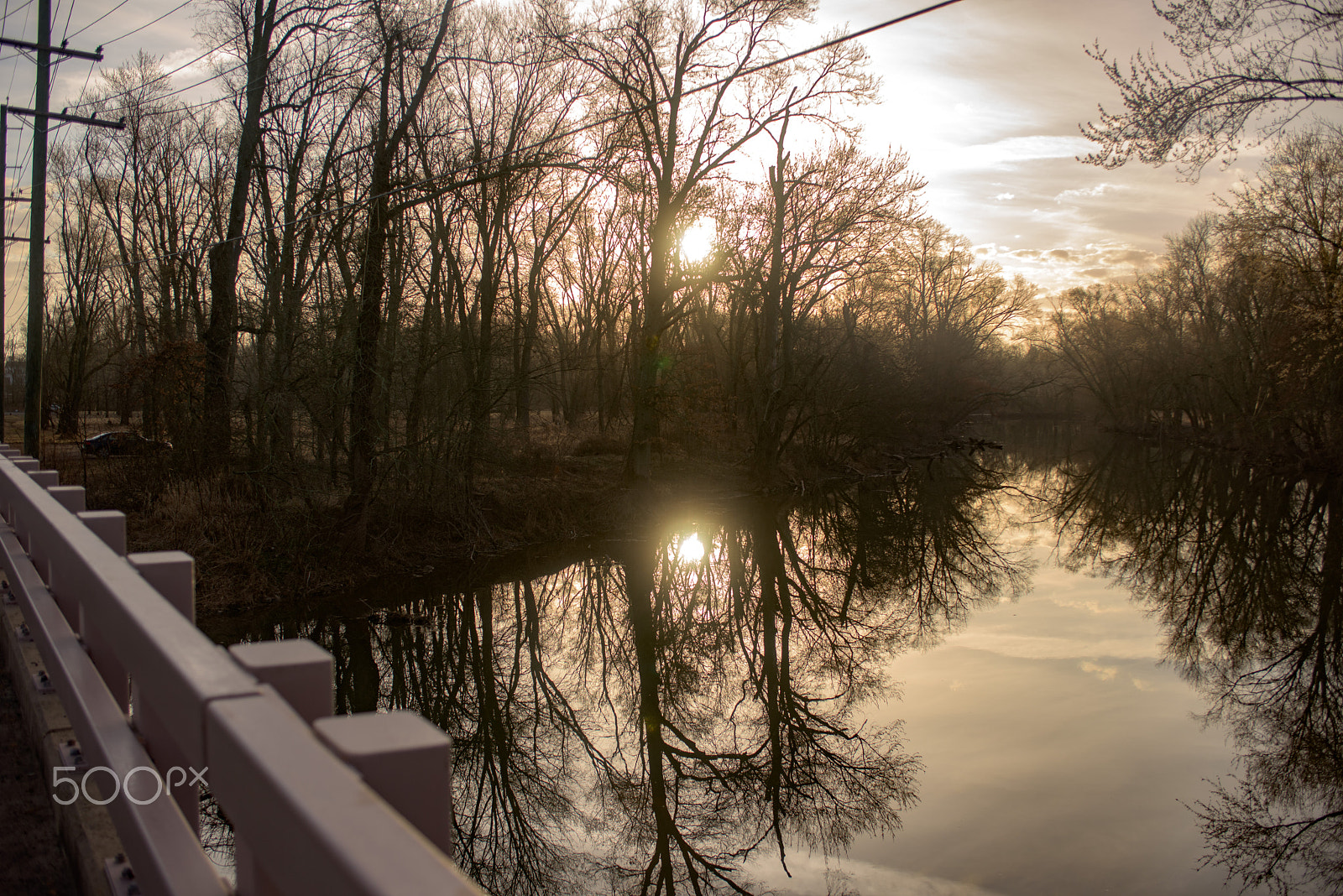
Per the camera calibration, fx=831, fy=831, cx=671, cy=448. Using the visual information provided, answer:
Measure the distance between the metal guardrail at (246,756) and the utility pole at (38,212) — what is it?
17.0 meters

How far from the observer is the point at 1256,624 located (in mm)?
12297

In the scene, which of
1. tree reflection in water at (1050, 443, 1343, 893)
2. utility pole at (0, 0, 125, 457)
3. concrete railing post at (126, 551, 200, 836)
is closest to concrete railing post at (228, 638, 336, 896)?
concrete railing post at (126, 551, 200, 836)

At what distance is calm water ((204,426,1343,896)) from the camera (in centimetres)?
639

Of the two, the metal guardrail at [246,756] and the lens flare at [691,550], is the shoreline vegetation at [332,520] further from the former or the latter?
the metal guardrail at [246,756]

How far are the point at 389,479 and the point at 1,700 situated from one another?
461 inches

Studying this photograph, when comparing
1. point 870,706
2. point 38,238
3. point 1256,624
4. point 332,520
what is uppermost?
point 38,238

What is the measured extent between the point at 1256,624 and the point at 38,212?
22.7 metres

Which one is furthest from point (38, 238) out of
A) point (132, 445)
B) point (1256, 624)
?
point (1256, 624)

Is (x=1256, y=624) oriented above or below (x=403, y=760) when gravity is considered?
below

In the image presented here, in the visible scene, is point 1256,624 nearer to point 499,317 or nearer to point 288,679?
point 288,679

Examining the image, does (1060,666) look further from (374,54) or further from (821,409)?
(821,409)

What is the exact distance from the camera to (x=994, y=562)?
674 inches

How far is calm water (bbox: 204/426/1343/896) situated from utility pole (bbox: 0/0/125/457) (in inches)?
338

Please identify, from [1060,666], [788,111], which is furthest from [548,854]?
[788,111]
